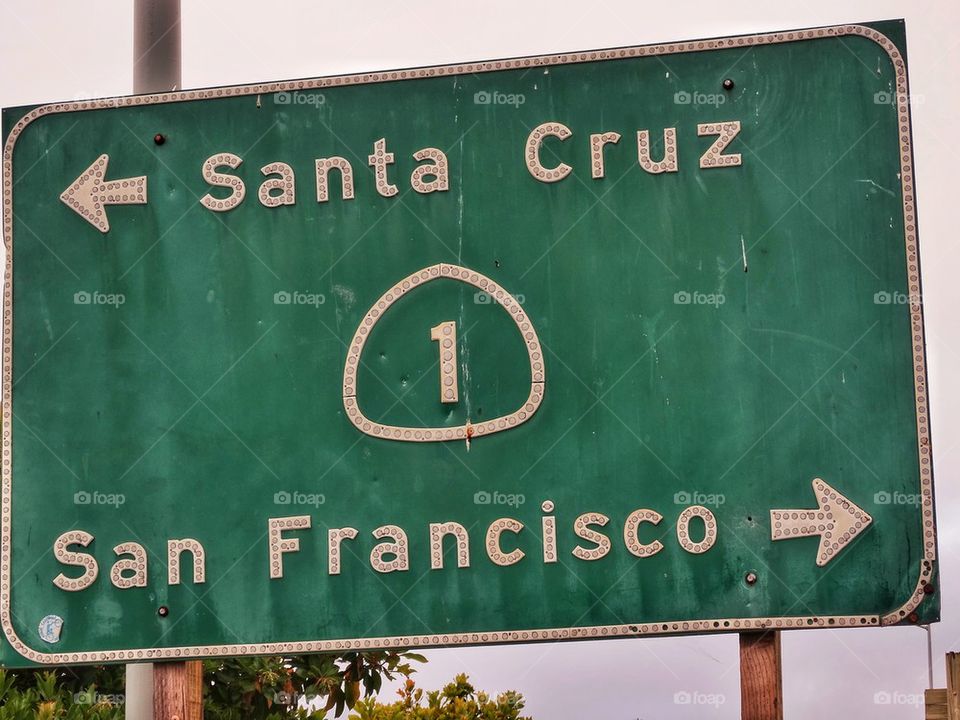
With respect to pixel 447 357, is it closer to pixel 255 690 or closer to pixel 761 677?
pixel 761 677

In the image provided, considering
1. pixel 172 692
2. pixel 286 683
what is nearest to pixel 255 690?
pixel 286 683

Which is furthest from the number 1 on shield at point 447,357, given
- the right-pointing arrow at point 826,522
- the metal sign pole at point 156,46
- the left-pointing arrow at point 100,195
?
the metal sign pole at point 156,46

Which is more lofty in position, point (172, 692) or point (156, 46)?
point (156, 46)

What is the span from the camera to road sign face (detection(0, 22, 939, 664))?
9289 millimetres

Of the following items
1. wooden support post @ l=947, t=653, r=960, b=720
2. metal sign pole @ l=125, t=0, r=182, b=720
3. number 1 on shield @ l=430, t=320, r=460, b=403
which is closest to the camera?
number 1 on shield @ l=430, t=320, r=460, b=403

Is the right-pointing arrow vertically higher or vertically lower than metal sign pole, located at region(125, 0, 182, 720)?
lower

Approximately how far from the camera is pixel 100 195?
1027 centimetres

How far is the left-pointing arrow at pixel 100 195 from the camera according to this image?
10.2 meters

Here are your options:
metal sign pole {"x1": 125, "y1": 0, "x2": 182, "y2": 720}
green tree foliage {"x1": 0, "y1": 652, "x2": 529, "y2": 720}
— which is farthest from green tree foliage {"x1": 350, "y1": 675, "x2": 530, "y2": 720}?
metal sign pole {"x1": 125, "y1": 0, "x2": 182, "y2": 720}

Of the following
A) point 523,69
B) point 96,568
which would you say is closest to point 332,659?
point 96,568

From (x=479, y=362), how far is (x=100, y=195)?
269 cm

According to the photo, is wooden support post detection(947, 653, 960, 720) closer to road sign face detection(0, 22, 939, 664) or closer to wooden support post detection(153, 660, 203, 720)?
road sign face detection(0, 22, 939, 664)

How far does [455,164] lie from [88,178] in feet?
7.76

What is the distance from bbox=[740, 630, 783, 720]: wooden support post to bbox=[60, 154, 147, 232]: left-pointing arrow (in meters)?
4.64
